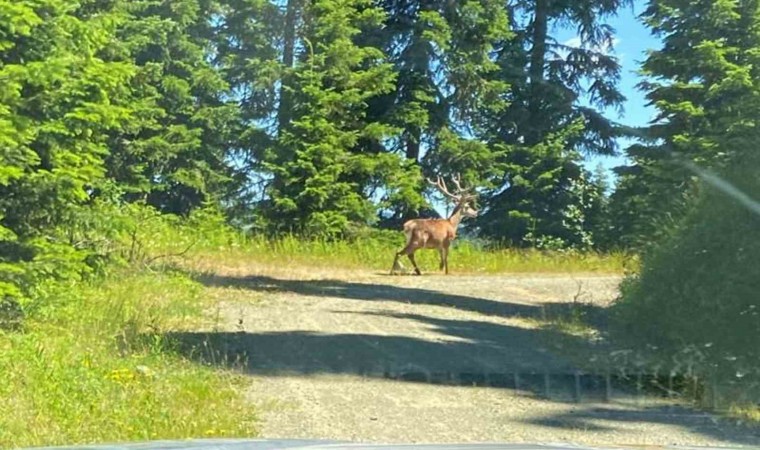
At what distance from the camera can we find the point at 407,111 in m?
30.8

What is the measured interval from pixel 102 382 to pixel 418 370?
10.8 ft

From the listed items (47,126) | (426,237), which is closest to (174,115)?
(426,237)

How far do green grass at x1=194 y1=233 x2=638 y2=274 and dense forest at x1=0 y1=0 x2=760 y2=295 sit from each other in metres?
1.15

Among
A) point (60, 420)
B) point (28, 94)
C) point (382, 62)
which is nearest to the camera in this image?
point (60, 420)

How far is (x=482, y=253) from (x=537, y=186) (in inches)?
249

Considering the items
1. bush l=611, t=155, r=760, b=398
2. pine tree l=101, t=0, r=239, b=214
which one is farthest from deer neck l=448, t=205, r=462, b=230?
bush l=611, t=155, r=760, b=398

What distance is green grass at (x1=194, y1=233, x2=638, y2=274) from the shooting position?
23469 millimetres

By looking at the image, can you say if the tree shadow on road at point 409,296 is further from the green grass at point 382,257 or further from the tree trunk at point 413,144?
the tree trunk at point 413,144

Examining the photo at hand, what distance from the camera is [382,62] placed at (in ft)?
99.8

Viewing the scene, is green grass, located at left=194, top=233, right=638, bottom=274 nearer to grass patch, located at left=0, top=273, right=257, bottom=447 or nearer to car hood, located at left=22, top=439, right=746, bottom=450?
grass patch, located at left=0, top=273, right=257, bottom=447

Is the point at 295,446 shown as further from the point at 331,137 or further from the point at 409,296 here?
the point at 331,137

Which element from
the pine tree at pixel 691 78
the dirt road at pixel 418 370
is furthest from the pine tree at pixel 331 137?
the dirt road at pixel 418 370

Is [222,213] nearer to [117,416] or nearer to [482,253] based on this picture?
[482,253]

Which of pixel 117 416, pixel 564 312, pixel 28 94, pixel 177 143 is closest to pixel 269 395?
pixel 117 416
